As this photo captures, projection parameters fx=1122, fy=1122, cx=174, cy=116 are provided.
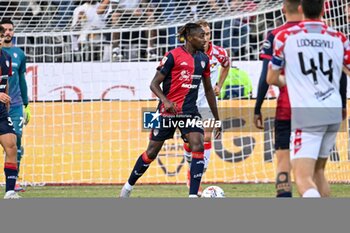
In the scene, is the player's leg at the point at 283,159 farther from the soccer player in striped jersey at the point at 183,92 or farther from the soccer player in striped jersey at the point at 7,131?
the soccer player in striped jersey at the point at 7,131

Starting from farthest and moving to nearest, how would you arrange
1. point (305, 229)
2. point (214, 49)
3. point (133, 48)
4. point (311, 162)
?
1. point (133, 48)
2. point (214, 49)
3. point (311, 162)
4. point (305, 229)

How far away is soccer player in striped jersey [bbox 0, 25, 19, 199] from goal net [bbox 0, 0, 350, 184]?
12.4 feet

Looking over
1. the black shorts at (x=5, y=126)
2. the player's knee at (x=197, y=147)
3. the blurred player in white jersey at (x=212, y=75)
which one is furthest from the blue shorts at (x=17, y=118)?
the player's knee at (x=197, y=147)

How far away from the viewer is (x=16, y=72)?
1526 cm

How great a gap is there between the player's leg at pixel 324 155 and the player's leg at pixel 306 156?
177mm

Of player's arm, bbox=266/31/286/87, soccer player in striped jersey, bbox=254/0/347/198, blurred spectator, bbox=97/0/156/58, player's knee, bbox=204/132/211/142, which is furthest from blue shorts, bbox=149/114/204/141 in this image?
blurred spectator, bbox=97/0/156/58

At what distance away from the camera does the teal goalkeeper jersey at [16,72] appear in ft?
49.8

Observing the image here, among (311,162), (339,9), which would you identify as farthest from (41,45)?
(311,162)

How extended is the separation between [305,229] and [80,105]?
995 centimetres

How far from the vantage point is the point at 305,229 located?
7992 millimetres

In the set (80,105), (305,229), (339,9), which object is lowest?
(305,229)

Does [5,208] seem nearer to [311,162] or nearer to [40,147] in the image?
[311,162]

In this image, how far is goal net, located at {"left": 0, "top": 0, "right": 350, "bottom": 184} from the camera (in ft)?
→ 56.6

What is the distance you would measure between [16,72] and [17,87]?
1.03 ft
